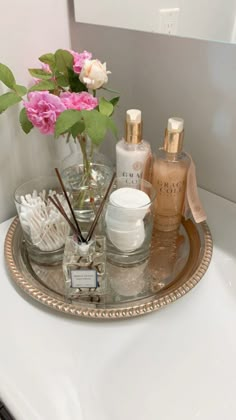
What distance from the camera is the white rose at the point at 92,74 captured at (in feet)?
1.74

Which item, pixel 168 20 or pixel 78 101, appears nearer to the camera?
pixel 78 101

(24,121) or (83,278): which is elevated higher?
(24,121)

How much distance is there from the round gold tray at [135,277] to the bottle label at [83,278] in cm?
3

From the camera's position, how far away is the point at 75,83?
57cm

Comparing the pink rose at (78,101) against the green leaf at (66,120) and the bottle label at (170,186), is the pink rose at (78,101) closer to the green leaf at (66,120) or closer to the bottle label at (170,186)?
the green leaf at (66,120)

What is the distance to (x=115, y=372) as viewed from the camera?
0.47 metres

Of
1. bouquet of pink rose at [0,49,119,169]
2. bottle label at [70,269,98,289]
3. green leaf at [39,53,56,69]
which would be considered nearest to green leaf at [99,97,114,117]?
bouquet of pink rose at [0,49,119,169]

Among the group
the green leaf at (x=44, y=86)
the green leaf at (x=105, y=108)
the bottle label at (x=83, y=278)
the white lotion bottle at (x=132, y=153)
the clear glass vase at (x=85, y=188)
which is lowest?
the bottle label at (x=83, y=278)

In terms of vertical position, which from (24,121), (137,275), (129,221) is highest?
(24,121)

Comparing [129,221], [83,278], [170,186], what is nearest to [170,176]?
[170,186]

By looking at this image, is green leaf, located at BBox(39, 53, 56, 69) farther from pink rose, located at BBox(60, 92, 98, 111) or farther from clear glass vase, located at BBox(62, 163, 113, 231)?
clear glass vase, located at BBox(62, 163, 113, 231)

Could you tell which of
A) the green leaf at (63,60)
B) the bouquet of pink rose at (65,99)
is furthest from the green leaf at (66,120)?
the green leaf at (63,60)

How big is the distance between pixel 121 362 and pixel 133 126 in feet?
1.17

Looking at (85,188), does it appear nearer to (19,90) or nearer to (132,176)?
(132,176)
